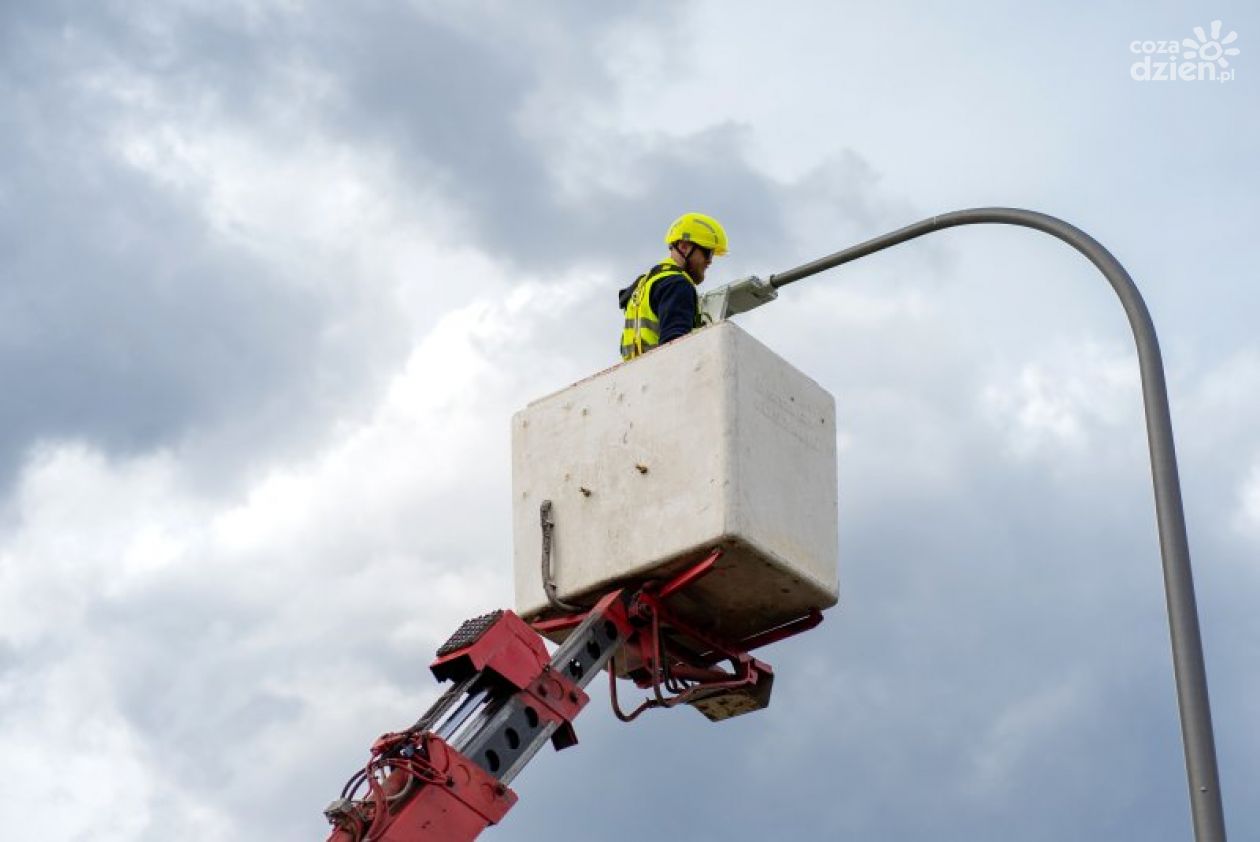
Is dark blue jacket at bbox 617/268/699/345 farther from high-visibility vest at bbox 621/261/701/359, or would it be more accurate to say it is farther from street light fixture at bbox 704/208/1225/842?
street light fixture at bbox 704/208/1225/842

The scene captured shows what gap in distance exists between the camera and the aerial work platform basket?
12.6 m

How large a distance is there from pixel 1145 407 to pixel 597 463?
362cm

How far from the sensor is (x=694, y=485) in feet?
41.4

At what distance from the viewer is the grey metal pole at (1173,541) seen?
31.6ft

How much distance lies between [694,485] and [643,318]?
1.79 m

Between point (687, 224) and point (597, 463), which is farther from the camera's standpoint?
point (687, 224)

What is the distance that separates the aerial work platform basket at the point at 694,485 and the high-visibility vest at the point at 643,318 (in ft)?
2.23

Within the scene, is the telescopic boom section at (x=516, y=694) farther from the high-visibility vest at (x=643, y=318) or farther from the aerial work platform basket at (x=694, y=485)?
the high-visibility vest at (x=643, y=318)

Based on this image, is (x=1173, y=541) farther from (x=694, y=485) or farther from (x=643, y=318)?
(x=643, y=318)

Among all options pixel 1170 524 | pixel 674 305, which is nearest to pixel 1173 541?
pixel 1170 524

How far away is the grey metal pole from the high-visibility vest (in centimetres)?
→ 255

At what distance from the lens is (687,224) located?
584 inches

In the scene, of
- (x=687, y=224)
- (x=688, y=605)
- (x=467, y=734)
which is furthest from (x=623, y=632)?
(x=687, y=224)

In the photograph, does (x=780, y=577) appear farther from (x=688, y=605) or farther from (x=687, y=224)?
(x=687, y=224)
